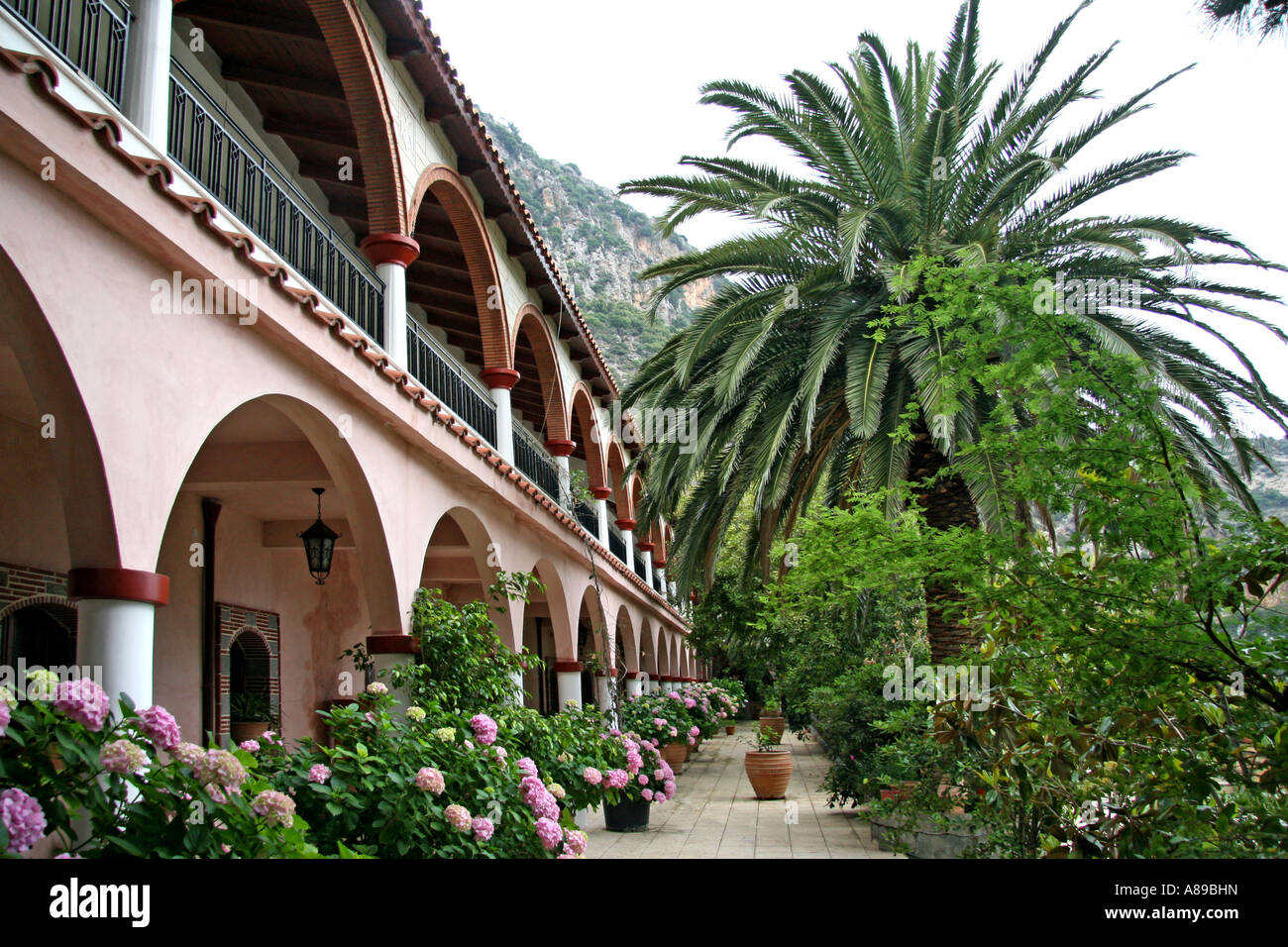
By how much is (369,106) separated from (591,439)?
10247 millimetres

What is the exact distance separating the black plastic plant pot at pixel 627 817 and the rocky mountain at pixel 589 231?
1956 inches

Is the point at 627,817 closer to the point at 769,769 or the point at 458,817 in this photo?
the point at 769,769

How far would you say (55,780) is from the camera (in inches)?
111

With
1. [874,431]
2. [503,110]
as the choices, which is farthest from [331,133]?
[503,110]

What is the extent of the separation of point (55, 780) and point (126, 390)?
7.21 feet

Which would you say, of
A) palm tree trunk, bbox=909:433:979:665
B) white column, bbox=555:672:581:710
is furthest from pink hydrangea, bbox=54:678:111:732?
white column, bbox=555:672:581:710

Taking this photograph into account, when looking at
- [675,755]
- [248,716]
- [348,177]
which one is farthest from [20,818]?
[675,755]

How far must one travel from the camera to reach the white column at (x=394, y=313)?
27.4ft

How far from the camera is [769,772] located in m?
13.8

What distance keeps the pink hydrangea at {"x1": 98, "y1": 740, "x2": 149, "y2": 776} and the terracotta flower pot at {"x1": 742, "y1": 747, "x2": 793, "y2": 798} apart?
11.8m

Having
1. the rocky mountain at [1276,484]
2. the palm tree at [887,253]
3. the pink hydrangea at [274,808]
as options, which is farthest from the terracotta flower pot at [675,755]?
the pink hydrangea at [274,808]

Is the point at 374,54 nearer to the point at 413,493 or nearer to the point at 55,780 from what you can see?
the point at 413,493

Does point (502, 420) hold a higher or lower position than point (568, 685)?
higher

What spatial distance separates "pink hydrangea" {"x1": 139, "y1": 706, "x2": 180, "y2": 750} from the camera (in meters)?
3.02
